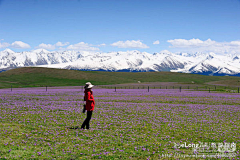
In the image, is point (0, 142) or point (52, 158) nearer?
point (52, 158)

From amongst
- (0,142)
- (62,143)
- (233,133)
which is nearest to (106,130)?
(62,143)

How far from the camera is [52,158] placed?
1119 centimetres

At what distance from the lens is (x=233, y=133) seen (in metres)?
17.0

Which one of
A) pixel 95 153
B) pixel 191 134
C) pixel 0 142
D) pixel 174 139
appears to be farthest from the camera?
pixel 191 134

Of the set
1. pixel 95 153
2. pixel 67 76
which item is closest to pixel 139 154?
pixel 95 153

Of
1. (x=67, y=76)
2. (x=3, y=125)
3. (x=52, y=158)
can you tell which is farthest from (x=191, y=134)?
(x=67, y=76)

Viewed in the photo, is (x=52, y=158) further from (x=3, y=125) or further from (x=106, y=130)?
(x=3, y=125)

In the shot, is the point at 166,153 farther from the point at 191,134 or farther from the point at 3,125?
the point at 3,125

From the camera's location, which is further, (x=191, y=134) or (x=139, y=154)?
(x=191, y=134)

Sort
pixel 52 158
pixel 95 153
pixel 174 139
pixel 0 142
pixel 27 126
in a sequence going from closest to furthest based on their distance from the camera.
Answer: pixel 52 158, pixel 95 153, pixel 0 142, pixel 174 139, pixel 27 126

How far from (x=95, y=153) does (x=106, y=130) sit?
17.8 feet

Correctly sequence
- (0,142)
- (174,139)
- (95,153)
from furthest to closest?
1. (174,139)
2. (0,142)
3. (95,153)

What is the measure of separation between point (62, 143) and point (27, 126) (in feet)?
18.8

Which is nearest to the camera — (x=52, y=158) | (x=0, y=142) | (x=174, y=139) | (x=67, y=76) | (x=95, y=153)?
(x=52, y=158)
